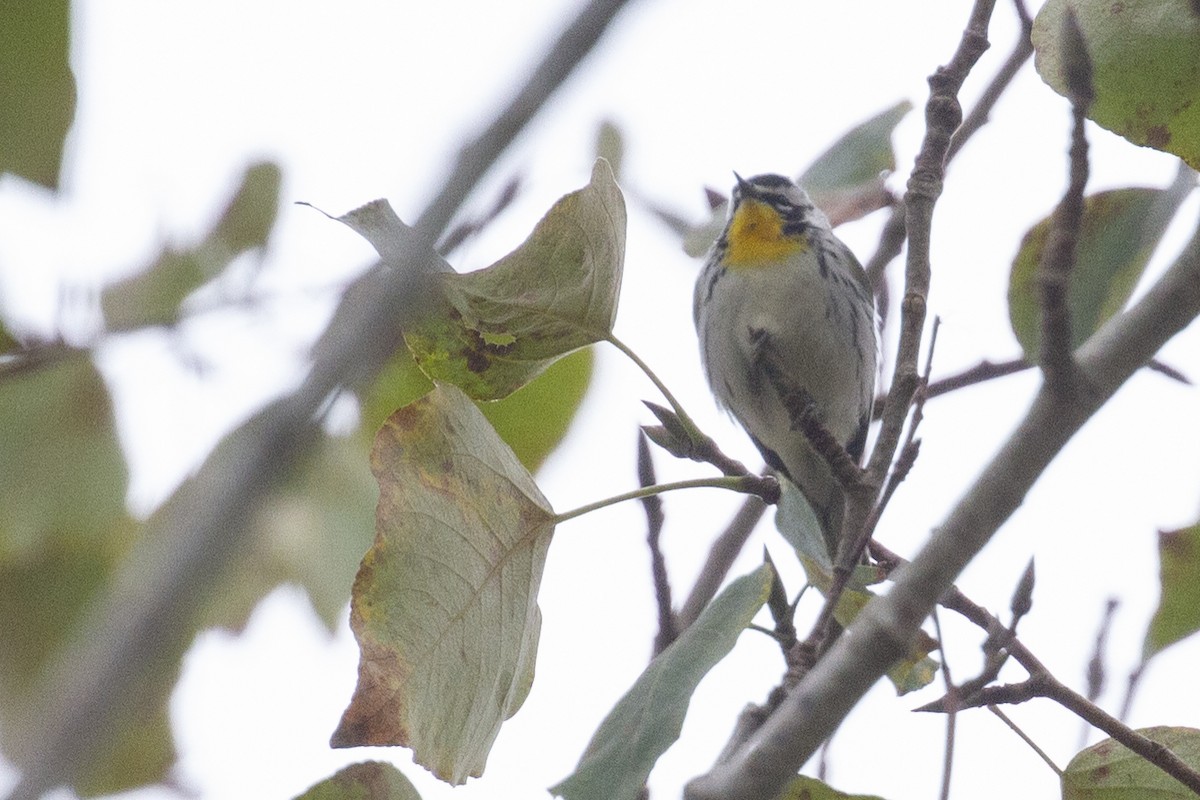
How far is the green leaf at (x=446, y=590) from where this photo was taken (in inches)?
73.9

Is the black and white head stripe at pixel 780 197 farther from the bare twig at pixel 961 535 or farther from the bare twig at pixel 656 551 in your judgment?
the bare twig at pixel 961 535

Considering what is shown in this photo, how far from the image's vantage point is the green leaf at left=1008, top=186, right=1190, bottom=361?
238cm

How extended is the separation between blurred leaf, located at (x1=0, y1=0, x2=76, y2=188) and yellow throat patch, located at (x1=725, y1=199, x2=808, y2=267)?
2.95 metres

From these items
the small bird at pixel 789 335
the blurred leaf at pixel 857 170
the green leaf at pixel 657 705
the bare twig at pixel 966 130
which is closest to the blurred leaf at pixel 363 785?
the green leaf at pixel 657 705

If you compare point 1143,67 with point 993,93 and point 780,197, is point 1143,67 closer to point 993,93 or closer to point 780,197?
point 993,93

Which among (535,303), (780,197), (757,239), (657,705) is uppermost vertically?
(780,197)

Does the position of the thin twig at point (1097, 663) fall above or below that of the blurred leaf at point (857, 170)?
below

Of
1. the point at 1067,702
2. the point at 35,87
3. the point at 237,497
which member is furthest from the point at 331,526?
the point at 237,497

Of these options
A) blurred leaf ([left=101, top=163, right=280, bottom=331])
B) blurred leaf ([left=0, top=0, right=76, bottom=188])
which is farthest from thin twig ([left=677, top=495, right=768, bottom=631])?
blurred leaf ([left=0, top=0, right=76, bottom=188])

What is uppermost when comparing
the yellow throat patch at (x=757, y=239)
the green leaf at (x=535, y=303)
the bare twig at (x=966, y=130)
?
the yellow throat patch at (x=757, y=239)

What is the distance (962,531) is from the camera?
123 centimetres

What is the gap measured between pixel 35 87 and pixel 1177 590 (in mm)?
1937

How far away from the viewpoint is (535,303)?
7.39 ft

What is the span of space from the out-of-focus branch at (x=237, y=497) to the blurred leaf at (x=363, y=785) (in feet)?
3.71
